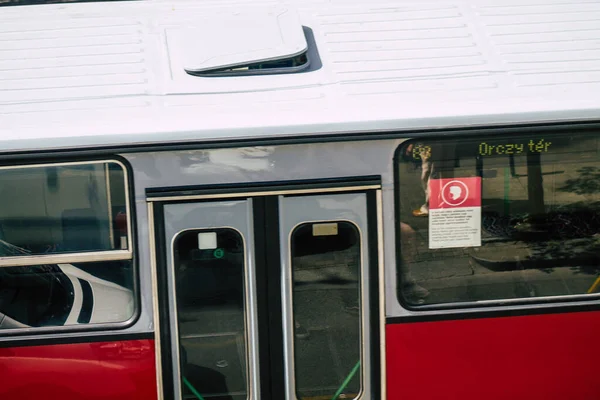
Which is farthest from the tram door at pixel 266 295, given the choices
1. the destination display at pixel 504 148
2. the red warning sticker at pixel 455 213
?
the destination display at pixel 504 148

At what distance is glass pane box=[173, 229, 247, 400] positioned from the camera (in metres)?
4.48

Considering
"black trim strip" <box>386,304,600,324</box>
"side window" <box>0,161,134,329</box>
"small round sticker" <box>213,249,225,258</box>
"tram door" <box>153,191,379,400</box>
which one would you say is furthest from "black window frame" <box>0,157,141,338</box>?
"black trim strip" <box>386,304,600,324</box>

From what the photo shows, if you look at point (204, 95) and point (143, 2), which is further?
point (143, 2)

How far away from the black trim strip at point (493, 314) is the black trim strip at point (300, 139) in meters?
0.95

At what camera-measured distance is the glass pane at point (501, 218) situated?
4570 mm

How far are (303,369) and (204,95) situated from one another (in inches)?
59.9

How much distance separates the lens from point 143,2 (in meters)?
Answer: 5.05

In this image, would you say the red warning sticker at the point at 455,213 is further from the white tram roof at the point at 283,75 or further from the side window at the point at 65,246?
the side window at the point at 65,246

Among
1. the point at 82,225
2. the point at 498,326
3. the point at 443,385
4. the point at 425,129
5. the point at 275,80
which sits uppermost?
the point at 275,80

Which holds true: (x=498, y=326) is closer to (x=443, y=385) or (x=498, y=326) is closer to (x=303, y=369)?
(x=443, y=385)

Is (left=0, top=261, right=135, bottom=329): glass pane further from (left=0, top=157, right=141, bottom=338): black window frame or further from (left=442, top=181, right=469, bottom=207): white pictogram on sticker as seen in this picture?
(left=442, top=181, right=469, bottom=207): white pictogram on sticker

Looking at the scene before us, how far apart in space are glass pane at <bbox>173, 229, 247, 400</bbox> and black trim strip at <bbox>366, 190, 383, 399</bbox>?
658 millimetres

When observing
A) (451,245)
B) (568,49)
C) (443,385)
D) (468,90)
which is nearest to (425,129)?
(468,90)

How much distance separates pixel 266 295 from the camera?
14.9 feet
